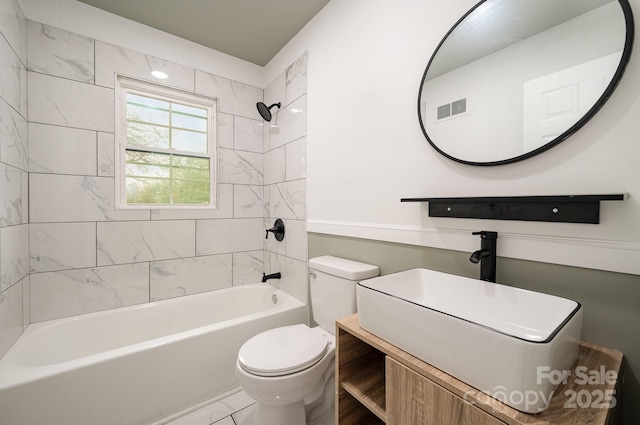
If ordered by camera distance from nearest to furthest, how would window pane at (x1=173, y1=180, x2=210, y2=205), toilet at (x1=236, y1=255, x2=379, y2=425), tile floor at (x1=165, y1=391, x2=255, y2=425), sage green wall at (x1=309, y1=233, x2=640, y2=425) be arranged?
sage green wall at (x1=309, y1=233, x2=640, y2=425)
toilet at (x1=236, y1=255, x2=379, y2=425)
tile floor at (x1=165, y1=391, x2=255, y2=425)
window pane at (x1=173, y1=180, x2=210, y2=205)

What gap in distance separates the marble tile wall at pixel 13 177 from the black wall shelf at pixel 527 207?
2088 mm

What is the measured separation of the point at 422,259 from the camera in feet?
3.93

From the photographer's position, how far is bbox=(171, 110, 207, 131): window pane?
7.25 ft

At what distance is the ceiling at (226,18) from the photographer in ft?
5.72

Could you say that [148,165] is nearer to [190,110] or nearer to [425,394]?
[190,110]

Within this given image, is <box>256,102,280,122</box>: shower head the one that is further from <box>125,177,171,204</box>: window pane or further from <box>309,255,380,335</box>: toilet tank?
<box>309,255,380,335</box>: toilet tank

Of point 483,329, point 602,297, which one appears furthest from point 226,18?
point 602,297

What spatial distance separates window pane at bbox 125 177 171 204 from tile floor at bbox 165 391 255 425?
1.54m

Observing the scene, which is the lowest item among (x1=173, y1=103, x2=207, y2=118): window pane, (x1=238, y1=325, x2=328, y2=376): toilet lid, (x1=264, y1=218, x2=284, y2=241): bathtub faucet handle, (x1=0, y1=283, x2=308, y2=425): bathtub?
(x1=0, y1=283, x2=308, y2=425): bathtub

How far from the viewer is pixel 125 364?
1.35 metres

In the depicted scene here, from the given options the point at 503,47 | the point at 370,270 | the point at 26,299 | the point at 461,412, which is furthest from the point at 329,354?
the point at 26,299

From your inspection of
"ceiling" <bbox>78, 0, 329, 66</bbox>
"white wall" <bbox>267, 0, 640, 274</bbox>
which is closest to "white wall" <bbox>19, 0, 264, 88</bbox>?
"ceiling" <bbox>78, 0, 329, 66</bbox>

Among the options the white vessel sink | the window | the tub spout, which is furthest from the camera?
the window

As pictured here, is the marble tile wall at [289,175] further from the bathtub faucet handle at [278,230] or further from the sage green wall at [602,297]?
the sage green wall at [602,297]
